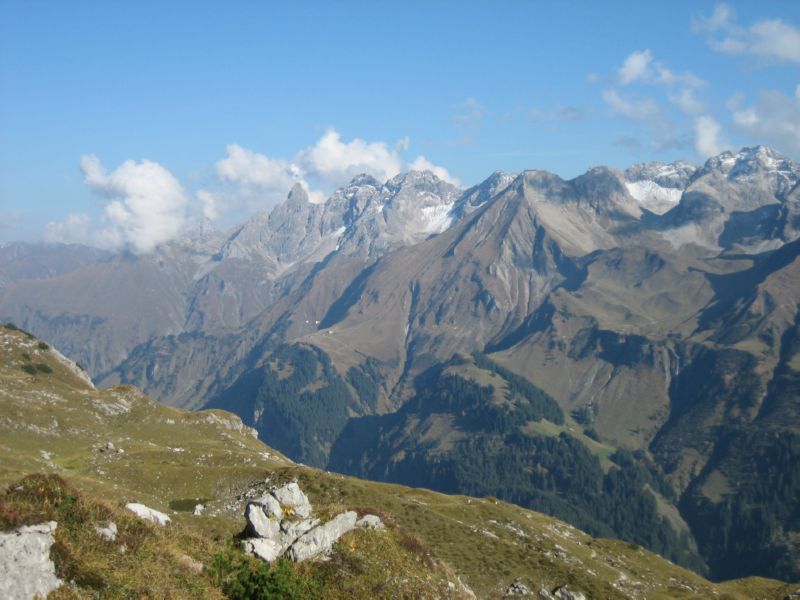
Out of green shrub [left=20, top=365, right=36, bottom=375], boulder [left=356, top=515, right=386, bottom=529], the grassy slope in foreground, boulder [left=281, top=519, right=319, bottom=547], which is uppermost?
boulder [left=356, top=515, right=386, bottom=529]

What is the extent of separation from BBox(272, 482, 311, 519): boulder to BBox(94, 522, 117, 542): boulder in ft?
40.6

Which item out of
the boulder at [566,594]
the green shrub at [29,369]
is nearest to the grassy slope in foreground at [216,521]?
the green shrub at [29,369]

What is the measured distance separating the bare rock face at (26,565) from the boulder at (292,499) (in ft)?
54.5

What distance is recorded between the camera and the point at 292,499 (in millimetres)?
42781

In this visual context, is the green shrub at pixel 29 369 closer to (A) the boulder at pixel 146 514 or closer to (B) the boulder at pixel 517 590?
(B) the boulder at pixel 517 590

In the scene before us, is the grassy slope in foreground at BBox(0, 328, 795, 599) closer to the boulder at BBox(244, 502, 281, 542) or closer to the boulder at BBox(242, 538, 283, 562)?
the boulder at BBox(242, 538, 283, 562)

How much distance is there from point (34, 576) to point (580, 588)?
157 feet

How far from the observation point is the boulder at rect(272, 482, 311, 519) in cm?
4153

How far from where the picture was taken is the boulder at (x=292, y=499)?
41.5 metres

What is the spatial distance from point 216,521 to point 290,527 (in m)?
23.9

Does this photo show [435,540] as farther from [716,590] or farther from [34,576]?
[34,576]

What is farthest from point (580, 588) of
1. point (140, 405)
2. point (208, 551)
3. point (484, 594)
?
point (140, 405)

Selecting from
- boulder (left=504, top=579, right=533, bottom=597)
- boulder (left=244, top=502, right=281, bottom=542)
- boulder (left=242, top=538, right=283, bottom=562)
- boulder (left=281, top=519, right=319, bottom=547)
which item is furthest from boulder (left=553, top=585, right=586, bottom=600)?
boulder (left=242, top=538, right=283, bottom=562)

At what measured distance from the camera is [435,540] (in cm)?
6719
